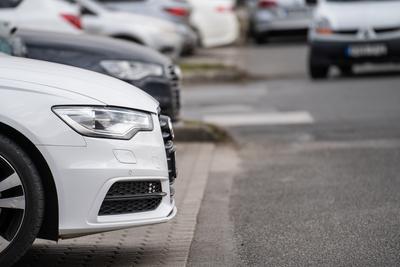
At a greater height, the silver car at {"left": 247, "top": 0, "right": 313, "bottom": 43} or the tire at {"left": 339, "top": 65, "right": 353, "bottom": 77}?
the tire at {"left": 339, "top": 65, "right": 353, "bottom": 77}

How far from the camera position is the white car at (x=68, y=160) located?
19.0 ft

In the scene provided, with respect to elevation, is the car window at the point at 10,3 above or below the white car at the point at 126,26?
above

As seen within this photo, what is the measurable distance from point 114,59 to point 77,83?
4063 mm

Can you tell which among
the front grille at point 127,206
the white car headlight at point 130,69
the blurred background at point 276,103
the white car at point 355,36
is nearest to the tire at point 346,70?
the blurred background at point 276,103

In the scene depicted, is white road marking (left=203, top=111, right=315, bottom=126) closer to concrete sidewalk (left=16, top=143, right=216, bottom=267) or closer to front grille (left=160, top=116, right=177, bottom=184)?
concrete sidewalk (left=16, top=143, right=216, bottom=267)

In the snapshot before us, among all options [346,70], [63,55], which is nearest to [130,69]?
[63,55]

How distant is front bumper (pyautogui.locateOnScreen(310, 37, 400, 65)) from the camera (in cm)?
1755

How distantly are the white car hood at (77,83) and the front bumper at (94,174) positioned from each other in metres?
0.23

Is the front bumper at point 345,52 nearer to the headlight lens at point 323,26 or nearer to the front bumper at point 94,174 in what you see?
the headlight lens at point 323,26

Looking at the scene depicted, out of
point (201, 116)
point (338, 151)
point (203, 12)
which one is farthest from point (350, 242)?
point (203, 12)

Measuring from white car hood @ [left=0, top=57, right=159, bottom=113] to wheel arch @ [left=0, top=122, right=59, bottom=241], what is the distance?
10.9 inches

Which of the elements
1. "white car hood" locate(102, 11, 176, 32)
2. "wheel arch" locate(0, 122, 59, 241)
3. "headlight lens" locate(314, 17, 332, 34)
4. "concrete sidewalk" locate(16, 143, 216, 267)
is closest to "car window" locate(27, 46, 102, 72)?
"concrete sidewalk" locate(16, 143, 216, 267)

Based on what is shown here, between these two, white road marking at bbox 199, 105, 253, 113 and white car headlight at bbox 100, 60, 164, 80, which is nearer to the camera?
white car headlight at bbox 100, 60, 164, 80

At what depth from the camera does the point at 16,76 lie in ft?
19.6
